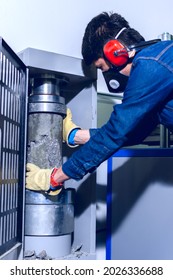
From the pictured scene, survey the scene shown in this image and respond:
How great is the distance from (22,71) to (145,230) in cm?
63

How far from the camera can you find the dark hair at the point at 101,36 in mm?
1042

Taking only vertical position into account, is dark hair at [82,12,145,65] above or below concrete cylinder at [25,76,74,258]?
above

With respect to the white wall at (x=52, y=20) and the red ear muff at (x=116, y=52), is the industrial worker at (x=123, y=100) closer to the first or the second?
the red ear muff at (x=116, y=52)

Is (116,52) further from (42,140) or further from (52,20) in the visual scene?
(52,20)

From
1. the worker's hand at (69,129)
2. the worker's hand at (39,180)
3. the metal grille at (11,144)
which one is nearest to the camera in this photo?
the metal grille at (11,144)

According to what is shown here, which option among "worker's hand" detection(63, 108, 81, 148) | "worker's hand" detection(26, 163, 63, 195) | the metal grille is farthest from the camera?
"worker's hand" detection(63, 108, 81, 148)

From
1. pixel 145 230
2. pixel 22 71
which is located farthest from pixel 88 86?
pixel 145 230

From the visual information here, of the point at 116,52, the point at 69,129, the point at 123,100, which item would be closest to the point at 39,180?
the point at 69,129

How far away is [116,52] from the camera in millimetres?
992

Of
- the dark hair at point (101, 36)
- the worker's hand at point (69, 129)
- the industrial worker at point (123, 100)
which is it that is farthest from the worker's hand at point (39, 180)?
the dark hair at point (101, 36)

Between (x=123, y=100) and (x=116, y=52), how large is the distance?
0.16 m

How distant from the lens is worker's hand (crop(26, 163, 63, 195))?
979 millimetres

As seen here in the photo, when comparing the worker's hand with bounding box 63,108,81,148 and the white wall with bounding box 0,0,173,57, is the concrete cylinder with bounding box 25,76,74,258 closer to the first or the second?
the worker's hand with bounding box 63,108,81,148

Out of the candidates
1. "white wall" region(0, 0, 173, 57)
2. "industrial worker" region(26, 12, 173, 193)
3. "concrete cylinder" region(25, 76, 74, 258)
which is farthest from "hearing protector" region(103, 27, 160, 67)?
"white wall" region(0, 0, 173, 57)
